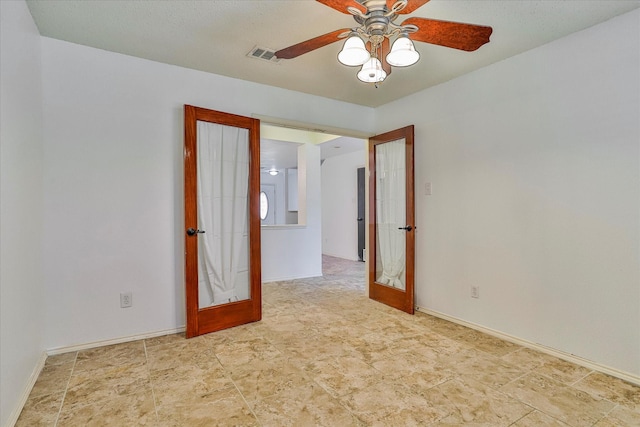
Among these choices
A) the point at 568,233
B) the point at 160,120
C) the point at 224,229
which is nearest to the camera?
the point at 568,233

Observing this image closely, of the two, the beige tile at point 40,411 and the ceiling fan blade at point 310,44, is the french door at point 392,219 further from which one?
the beige tile at point 40,411

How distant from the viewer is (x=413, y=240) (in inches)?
136

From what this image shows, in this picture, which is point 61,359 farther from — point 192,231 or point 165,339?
point 192,231

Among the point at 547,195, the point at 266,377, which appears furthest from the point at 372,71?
the point at 266,377

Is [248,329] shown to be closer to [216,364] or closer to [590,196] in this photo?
[216,364]

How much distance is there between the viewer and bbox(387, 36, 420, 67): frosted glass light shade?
1.68 metres

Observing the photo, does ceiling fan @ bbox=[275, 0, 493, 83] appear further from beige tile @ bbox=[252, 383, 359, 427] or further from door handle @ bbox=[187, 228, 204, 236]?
beige tile @ bbox=[252, 383, 359, 427]

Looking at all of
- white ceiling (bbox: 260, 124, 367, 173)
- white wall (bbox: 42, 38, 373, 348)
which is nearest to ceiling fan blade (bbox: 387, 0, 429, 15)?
white wall (bbox: 42, 38, 373, 348)

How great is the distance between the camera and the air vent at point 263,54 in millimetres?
2586

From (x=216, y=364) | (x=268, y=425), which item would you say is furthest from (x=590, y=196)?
(x=216, y=364)

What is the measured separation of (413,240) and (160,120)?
2697 millimetres

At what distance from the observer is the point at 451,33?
5.44ft

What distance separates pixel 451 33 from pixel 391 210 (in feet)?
7.64

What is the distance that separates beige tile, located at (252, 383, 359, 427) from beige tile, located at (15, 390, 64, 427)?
1072 millimetres
